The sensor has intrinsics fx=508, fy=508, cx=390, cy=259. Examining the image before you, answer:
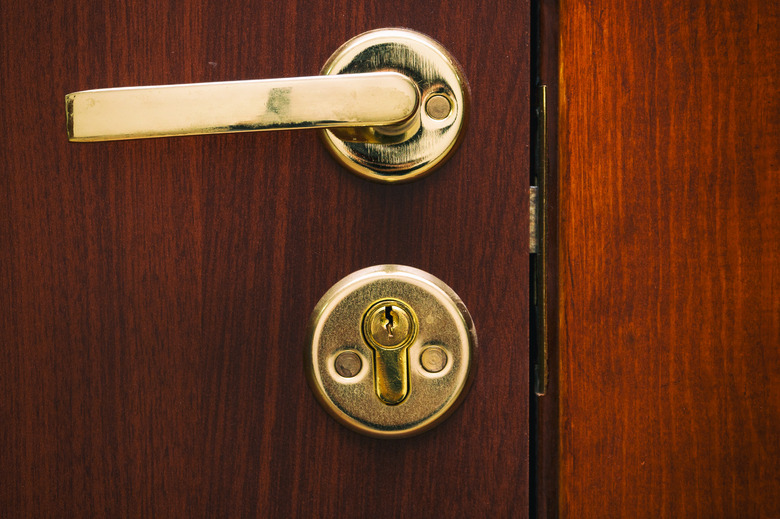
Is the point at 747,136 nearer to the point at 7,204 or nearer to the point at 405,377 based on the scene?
the point at 405,377

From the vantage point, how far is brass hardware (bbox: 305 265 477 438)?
26cm

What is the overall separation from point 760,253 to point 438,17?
22cm

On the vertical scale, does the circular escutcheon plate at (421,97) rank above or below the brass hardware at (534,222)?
above

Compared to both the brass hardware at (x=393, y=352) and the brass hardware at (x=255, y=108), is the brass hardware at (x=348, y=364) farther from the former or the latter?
the brass hardware at (x=255, y=108)

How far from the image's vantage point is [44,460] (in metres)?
0.29

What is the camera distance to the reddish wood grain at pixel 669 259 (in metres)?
0.28

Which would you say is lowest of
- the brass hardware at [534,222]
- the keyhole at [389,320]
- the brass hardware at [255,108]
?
the keyhole at [389,320]

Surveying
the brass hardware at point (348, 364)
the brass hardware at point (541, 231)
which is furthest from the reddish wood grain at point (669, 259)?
the brass hardware at point (348, 364)

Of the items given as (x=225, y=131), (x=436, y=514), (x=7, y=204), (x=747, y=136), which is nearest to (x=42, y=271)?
(x=7, y=204)

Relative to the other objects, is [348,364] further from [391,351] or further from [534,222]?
[534,222]

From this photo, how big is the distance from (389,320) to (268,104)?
12cm

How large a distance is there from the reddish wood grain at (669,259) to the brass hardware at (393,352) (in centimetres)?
6

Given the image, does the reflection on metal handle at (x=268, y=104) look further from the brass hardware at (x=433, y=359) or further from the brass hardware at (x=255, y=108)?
the brass hardware at (x=433, y=359)

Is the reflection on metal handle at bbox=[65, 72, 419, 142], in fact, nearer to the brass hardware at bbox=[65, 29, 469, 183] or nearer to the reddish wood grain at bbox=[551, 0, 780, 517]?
the brass hardware at bbox=[65, 29, 469, 183]
